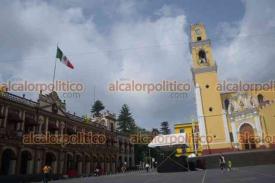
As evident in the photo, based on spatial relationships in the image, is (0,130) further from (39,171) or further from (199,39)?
(199,39)

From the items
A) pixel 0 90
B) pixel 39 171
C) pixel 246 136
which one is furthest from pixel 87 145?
pixel 246 136

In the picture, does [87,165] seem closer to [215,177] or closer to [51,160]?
[51,160]

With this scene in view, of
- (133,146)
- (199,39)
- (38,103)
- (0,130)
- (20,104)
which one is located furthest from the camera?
(133,146)

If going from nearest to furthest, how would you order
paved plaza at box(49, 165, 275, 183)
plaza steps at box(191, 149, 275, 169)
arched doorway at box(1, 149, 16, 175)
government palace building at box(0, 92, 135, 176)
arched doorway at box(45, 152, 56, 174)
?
1. paved plaza at box(49, 165, 275, 183)
2. arched doorway at box(1, 149, 16, 175)
3. government palace building at box(0, 92, 135, 176)
4. plaza steps at box(191, 149, 275, 169)
5. arched doorway at box(45, 152, 56, 174)

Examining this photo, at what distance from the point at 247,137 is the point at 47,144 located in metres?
29.6

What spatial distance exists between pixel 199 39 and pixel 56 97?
1032 inches

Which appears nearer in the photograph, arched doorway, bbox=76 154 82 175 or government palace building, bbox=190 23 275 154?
government palace building, bbox=190 23 275 154

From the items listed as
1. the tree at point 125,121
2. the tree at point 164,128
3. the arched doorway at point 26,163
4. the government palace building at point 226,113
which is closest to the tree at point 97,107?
the tree at point 125,121

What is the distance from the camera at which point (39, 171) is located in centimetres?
3120

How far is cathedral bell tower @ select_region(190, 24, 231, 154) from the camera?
132 feet

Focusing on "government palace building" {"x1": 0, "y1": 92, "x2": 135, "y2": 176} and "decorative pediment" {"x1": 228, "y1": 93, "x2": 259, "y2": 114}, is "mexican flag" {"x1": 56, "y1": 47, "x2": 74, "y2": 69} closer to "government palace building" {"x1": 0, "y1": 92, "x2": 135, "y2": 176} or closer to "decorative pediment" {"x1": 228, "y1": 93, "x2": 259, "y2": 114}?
"government palace building" {"x1": 0, "y1": 92, "x2": 135, "y2": 176}

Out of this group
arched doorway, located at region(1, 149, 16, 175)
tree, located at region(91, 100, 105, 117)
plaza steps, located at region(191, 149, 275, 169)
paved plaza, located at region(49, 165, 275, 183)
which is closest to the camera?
paved plaza, located at region(49, 165, 275, 183)

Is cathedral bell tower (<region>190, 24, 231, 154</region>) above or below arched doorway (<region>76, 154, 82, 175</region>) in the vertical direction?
above

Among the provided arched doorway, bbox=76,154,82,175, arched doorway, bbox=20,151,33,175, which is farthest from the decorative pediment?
arched doorway, bbox=20,151,33,175
